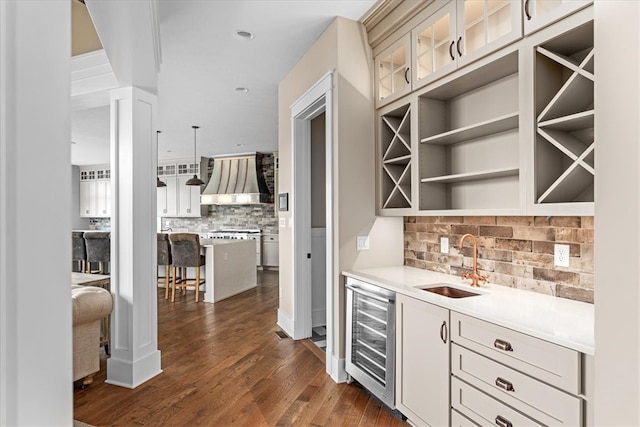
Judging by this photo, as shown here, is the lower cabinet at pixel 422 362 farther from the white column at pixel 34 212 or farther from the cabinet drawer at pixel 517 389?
the white column at pixel 34 212

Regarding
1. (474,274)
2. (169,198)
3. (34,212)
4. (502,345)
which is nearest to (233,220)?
(169,198)

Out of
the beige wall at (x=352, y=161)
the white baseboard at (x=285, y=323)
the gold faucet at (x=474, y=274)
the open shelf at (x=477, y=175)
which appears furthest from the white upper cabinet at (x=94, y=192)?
the gold faucet at (x=474, y=274)

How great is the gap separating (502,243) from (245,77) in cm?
307

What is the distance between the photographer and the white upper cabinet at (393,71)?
266 centimetres

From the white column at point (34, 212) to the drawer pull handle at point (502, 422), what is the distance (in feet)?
5.62

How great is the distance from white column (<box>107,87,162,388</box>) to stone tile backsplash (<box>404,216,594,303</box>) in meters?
2.25

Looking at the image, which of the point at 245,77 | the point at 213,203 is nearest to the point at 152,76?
the point at 245,77

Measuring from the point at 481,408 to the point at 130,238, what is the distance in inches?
103

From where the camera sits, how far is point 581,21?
156 cm

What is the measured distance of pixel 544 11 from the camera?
1731mm

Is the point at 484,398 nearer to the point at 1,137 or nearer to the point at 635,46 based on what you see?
the point at 635,46

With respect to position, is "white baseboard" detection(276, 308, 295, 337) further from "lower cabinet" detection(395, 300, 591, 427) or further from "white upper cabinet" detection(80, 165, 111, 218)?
"white upper cabinet" detection(80, 165, 111, 218)

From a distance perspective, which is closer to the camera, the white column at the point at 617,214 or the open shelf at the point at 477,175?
the white column at the point at 617,214

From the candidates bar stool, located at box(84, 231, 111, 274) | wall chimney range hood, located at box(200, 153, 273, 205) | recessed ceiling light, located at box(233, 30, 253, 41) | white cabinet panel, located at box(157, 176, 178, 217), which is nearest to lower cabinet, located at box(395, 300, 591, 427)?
recessed ceiling light, located at box(233, 30, 253, 41)
